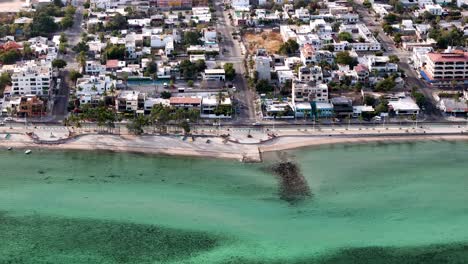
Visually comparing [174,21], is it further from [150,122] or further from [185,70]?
[150,122]

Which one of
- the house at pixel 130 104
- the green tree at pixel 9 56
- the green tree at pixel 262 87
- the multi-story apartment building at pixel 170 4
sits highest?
the multi-story apartment building at pixel 170 4

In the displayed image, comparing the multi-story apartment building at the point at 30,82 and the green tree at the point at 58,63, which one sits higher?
the green tree at the point at 58,63

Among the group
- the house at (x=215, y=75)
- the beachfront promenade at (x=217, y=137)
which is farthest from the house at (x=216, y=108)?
the house at (x=215, y=75)

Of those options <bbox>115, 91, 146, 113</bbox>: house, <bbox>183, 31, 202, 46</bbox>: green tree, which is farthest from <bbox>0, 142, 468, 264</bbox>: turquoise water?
<bbox>183, 31, 202, 46</bbox>: green tree

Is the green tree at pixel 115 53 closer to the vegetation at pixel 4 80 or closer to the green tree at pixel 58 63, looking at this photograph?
the green tree at pixel 58 63

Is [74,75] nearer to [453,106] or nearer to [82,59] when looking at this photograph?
[82,59]

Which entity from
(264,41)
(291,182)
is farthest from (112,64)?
(291,182)
